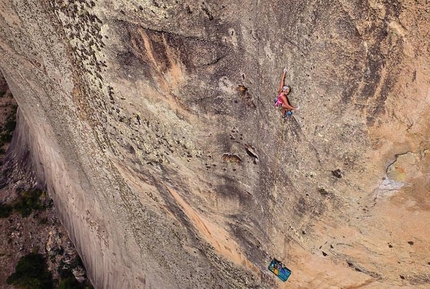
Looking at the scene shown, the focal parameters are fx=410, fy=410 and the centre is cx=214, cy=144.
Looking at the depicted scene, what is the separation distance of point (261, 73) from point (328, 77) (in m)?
0.85

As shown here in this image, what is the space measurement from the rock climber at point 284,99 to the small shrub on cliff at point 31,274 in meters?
10.2

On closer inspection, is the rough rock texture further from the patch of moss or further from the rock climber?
the patch of moss

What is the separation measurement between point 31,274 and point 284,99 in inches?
417

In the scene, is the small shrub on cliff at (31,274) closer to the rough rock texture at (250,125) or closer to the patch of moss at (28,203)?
the patch of moss at (28,203)

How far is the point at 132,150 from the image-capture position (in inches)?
263

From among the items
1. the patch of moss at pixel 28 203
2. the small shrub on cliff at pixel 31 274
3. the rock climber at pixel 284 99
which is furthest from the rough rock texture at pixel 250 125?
the patch of moss at pixel 28 203

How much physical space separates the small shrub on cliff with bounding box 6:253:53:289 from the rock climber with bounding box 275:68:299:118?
10.2 m

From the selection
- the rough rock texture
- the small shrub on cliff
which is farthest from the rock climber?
→ the small shrub on cliff

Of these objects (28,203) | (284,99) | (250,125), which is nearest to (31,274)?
(28,203)

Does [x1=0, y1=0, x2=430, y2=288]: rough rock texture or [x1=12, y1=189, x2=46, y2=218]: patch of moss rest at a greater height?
[x1=0, y1=0, x2=430, y2=288]: rough rock texture

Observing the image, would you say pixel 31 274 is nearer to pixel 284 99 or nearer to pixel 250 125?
pixel 250 125

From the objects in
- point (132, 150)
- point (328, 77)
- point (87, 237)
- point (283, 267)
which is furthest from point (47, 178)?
point (328, 77)

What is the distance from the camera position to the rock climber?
4426 millimetres

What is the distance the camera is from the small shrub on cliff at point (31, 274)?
11.9m
